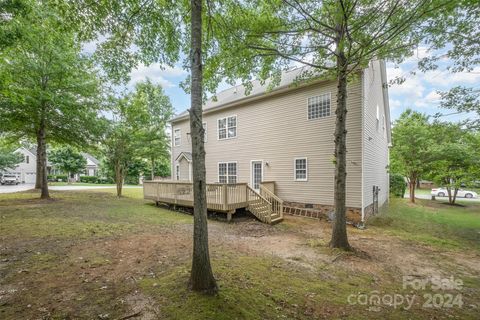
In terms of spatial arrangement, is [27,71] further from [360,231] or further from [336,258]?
[360,231]

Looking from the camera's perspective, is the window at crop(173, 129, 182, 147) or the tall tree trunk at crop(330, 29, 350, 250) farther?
the window at crop(173, 129, 182, 147)

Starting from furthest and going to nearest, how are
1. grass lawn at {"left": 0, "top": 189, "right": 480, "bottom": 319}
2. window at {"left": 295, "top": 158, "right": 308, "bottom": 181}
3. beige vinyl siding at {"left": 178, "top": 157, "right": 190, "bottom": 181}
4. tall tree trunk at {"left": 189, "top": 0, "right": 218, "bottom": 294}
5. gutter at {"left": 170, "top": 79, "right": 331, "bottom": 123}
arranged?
beige vinyl siding at {"left": 178, "top": 157, "right": 190, "bottom": 181} < window at {"left": 295, "top": 158, "right": 308, "bottom": 181} < gutter at {"left": 170, "top": 79, "right": 331, "bottom": 123} < tall tree trunk at {"left": 189, "top": 0, "right": 218, "bottom": 294} < grass lawn at {"left": 0, "top": 189, "right": 480, "bottom": 319}

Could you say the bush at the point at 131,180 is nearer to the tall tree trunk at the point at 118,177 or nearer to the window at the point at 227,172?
the tall tree trunk at the point at 118,177

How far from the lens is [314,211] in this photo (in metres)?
10.0

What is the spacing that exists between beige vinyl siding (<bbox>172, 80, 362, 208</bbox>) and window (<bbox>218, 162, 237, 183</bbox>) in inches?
11.9

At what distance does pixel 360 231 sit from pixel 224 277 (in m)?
6.53

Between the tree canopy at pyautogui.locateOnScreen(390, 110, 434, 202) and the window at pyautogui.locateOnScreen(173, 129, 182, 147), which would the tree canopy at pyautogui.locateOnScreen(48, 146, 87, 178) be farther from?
the tree canopy at pyautogui.locateOnScreen(390, 110, 434, 202)

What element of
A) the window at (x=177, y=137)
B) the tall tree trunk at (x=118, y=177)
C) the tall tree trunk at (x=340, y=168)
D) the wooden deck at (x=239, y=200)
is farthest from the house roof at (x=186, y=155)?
the tall tree trunk at (x=340, y=168)

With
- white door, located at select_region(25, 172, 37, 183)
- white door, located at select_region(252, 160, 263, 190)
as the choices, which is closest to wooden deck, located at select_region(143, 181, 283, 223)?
white door, located at select_region(252, 160, 263, 190)

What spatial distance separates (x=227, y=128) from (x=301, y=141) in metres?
5.21

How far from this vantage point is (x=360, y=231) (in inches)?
322

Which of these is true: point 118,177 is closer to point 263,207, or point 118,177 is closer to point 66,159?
point 263,207

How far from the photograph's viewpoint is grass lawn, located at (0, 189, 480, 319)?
302 cm

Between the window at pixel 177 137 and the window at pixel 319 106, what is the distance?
10.7 m
